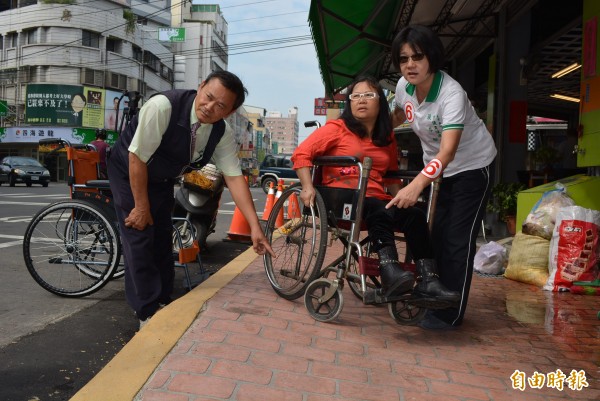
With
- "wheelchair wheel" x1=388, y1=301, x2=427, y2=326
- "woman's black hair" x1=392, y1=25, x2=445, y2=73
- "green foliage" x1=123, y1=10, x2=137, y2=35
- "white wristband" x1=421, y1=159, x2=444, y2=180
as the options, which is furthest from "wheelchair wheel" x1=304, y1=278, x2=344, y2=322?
"green foliage" x1=123, y1=10, x2=137, y2=35

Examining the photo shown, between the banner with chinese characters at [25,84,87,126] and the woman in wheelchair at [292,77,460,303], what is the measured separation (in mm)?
35990

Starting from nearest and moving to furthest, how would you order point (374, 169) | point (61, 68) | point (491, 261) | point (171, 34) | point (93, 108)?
1. point (374, 169)
2. point (491, 261)
3. point (61, 68)
4. point (93, 108)
5. point (171, 34)

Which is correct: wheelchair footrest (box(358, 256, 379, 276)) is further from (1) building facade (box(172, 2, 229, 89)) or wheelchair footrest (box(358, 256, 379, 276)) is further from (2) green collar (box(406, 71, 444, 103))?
(1) building facade (box(172, 2, 229, 89))

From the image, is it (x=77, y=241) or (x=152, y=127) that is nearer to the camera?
(x=152, y=127)

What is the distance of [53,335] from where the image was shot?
3.18 m

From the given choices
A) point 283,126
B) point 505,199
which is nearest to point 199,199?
point 505,199

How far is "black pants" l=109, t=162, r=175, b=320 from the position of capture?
3.17 metres

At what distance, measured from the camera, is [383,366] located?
253 cm

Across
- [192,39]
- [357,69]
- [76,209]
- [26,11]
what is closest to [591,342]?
[76,209]

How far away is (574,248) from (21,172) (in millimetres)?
22841

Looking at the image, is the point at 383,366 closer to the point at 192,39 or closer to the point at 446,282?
the point at 446,282

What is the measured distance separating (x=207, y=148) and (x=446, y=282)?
65.3 inches

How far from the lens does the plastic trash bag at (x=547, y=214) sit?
4.81 meters

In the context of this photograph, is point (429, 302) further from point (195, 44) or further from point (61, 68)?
point (195, 44)
